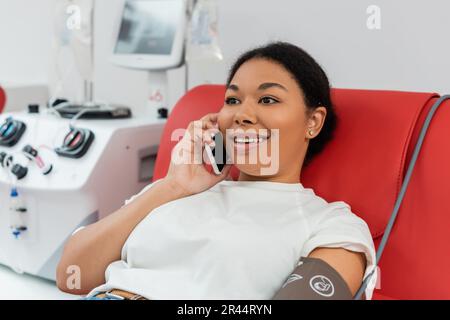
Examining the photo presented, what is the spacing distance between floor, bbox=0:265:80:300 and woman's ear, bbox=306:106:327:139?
104 centimetres

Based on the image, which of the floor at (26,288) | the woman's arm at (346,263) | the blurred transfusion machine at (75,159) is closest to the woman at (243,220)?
the woman's arm at (346,263)

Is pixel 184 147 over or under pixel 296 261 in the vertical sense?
over

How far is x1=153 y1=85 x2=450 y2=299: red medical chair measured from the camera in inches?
44.3

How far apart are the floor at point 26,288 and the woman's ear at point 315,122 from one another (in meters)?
1.04

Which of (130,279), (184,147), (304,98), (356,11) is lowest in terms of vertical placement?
(130,279)

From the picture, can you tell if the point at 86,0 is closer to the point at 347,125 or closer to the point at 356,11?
the point at 356,11

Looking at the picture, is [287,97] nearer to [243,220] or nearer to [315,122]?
[315,122]

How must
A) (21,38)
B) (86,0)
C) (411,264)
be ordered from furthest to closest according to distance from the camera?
(21,38), (86,0), (411,264)

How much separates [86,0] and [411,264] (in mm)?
1504

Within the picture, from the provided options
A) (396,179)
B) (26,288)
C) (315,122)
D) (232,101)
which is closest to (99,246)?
(232,101)

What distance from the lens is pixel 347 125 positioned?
4.24ft

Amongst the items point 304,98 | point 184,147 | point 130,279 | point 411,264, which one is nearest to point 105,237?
point 130,279

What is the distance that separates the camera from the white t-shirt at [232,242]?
1.02 m

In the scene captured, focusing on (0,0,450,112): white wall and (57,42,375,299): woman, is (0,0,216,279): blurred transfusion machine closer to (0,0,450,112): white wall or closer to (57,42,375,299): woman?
(0,0,450,112): white wall
